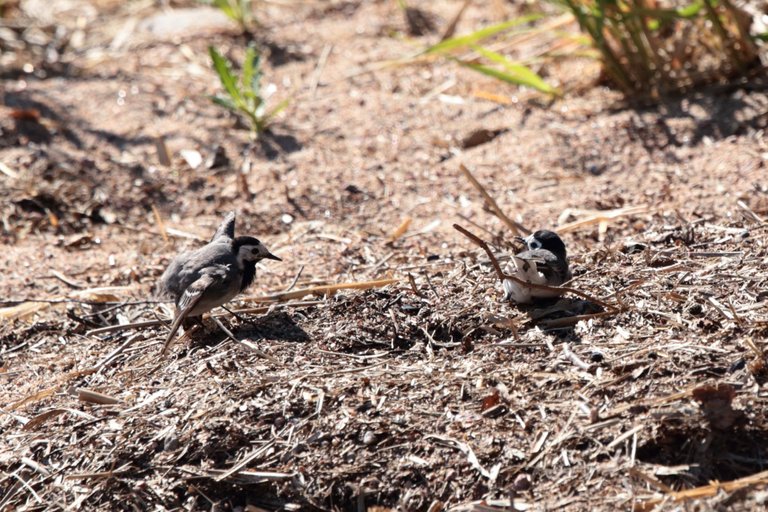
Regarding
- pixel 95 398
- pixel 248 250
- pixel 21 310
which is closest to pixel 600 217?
pixel 248 250

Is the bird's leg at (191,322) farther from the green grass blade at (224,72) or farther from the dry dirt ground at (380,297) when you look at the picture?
the green grass blade at (224,72)

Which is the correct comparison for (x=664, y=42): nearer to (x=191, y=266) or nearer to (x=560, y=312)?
(x=560, y=312)

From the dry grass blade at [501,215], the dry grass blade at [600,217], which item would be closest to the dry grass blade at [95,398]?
the dry grass blade at [501,215]

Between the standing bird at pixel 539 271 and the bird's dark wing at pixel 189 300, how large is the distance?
138 cm

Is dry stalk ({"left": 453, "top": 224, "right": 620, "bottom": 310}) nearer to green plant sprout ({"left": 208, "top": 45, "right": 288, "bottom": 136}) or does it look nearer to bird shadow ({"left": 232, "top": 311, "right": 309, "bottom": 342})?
bird shadow ({"left": 232, "top": 311, "right": 309, "bottom": 342})

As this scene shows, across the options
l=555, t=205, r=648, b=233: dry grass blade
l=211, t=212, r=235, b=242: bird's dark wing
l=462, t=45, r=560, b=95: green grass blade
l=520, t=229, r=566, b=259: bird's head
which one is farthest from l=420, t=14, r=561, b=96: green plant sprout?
l=520, t=229, r=566, b=259: bird's head

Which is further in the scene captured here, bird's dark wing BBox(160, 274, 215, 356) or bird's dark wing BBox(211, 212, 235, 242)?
bird's dark wing BBox(211, 212, 235, 242)

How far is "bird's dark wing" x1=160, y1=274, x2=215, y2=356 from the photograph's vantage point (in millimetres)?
4426

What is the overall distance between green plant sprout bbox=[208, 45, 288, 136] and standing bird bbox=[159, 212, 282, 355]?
204 centimetres

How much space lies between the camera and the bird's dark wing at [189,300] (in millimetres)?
4426

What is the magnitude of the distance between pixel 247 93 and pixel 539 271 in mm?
3322

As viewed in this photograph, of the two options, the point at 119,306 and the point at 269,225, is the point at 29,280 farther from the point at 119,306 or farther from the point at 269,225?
the point at 269,225

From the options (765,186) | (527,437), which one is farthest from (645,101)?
(527,437)

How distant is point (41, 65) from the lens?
8.58 metres
